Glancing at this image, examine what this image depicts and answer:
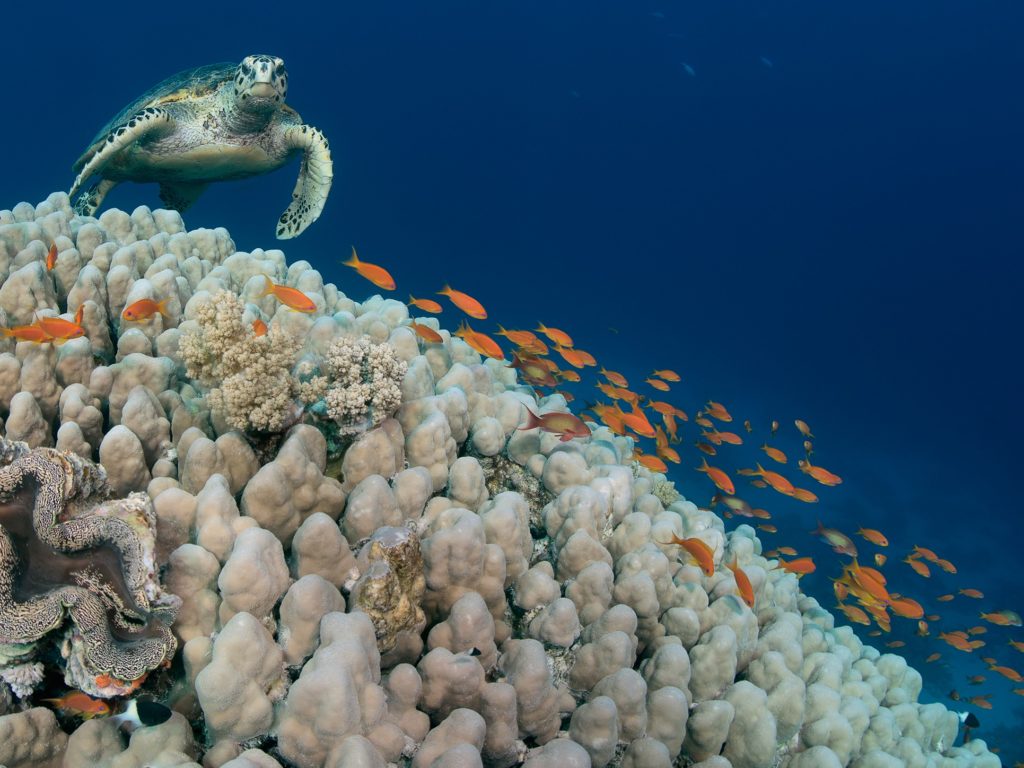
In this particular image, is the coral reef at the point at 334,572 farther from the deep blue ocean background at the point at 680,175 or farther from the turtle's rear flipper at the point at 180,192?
the deep blue ocean background at the point at 680,175

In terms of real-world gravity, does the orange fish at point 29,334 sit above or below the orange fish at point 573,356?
below

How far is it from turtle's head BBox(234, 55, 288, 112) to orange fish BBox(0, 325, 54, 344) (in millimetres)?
5630

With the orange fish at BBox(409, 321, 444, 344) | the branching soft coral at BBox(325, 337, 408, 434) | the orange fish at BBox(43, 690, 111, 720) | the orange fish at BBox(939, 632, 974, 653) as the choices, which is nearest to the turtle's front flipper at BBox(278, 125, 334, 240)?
the orange fish at BBox(409, 321, 444, 344)

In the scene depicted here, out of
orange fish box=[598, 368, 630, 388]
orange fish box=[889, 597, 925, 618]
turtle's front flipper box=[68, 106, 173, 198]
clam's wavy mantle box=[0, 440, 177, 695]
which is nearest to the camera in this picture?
clam's wavy mantle box=[0, 440, 177, 695]

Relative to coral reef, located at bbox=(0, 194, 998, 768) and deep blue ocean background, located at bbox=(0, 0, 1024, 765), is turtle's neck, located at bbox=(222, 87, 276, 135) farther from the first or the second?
deep blue ocean background, located at bbox=(0, 0, 1024, 765)

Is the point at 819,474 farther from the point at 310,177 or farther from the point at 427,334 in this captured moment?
the point at 310,177

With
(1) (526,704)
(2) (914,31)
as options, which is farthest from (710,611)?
(2) (914,31)

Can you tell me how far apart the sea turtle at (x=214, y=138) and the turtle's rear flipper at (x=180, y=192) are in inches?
23.3

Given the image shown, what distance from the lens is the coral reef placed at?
1803mm

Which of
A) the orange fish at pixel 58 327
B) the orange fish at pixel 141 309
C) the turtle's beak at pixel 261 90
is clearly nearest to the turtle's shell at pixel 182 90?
the turtle's beak at pixel 261 90

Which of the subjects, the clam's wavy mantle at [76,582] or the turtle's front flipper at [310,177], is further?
the turtle's front flipper at [310,177]

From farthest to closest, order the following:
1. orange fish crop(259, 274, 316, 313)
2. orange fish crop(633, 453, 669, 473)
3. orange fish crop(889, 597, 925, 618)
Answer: orange fish crop(889, 597, 925, 618) < orange fish crop(633, 453, 669, 473) < orange fish crop(259, 274, 316, 313)

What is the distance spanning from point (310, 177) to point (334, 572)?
7.70m

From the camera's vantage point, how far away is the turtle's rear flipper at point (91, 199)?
7.61m
